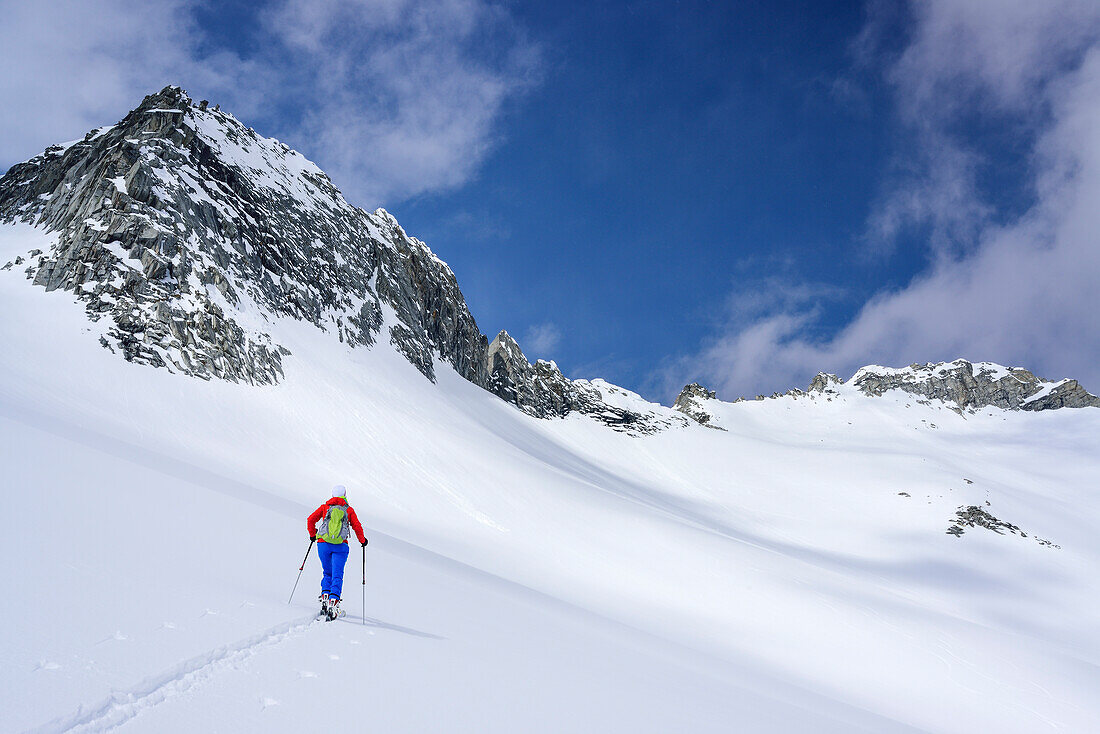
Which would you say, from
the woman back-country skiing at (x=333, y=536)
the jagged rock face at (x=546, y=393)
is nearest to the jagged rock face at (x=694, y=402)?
the jagged rock face at (x=546, y=393)

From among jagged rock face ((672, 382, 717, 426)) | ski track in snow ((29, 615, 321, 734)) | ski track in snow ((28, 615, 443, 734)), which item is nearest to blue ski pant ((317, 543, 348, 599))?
ski track in snow ((28, 615, 443, 734))

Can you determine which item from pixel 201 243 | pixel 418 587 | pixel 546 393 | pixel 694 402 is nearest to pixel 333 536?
pixel 418 587

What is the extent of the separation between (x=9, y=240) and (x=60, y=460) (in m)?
39.9

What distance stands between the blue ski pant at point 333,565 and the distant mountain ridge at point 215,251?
30621mm

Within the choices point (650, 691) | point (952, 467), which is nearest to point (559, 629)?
point (650, 691)

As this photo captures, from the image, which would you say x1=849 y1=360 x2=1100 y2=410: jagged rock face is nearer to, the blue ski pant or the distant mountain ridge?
the distant mountain ridge

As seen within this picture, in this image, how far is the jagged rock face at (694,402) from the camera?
120m

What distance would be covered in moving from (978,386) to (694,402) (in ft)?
299

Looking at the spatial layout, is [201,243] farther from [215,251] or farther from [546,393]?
[546,393]

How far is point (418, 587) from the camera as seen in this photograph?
10.4 m

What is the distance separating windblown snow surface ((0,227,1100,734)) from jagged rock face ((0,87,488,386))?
2173mm

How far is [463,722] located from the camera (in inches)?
178

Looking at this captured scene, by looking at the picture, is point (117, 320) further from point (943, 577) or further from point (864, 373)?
point (864, 373)

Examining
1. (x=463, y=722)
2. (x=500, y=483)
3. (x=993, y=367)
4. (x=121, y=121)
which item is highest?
(x=993, y=367)
